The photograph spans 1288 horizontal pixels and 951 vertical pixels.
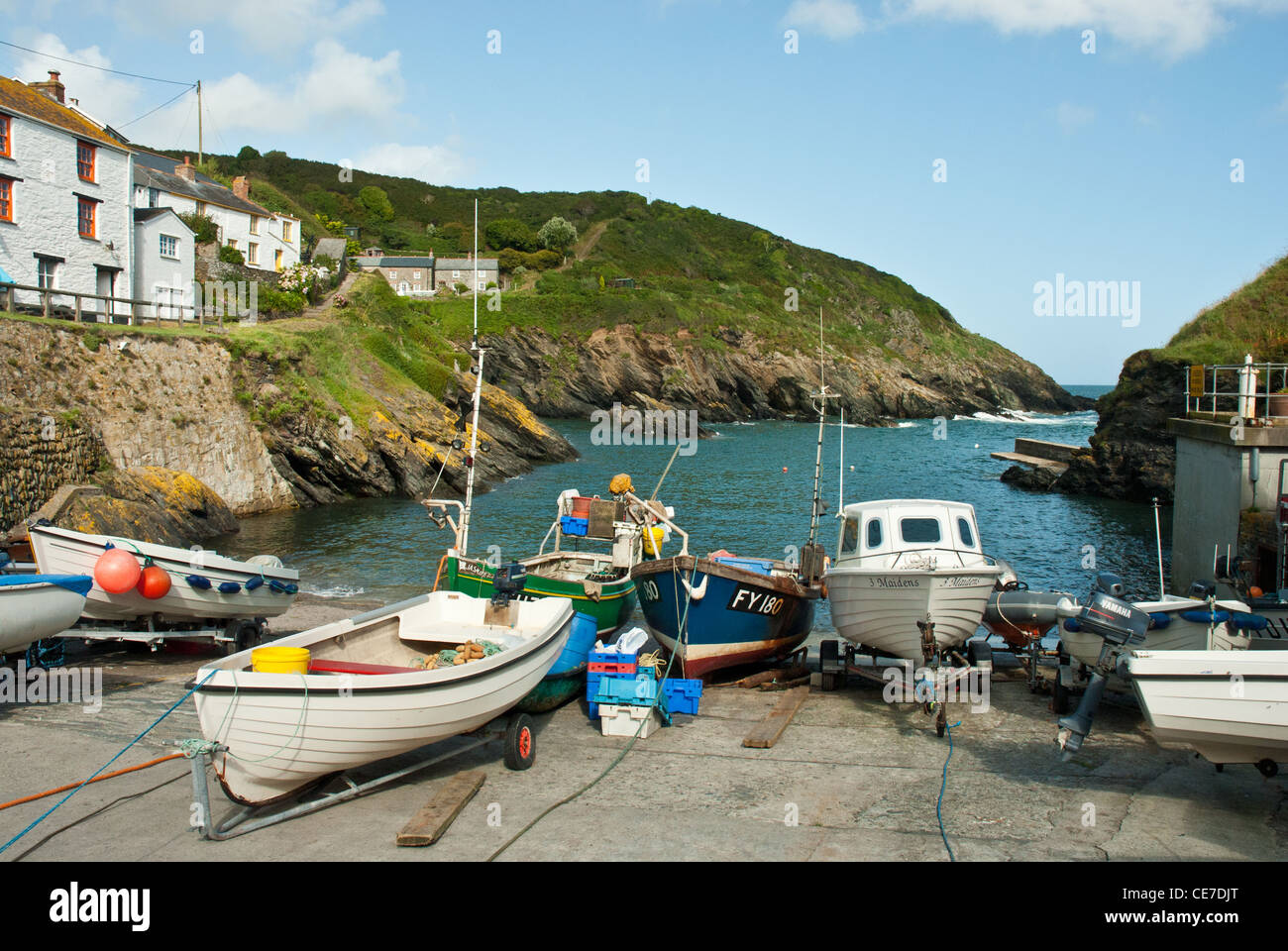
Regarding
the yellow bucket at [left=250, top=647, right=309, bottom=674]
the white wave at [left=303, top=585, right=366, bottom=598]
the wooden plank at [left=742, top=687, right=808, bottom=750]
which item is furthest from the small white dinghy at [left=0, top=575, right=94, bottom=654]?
the white wave at [left=303, top=585, right=366, bottom=598]

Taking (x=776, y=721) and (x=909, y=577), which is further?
(x=909, y=577)

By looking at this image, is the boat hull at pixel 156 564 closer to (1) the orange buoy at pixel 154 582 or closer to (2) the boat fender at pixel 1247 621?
(1) the orange buoy at pixel 154 582

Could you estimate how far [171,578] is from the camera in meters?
13.7

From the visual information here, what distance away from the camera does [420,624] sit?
11867 mm

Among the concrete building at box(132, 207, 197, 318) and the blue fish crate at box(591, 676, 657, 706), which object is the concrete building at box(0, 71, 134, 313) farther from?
the blue fish crate at box(591, 676, 657, 706)

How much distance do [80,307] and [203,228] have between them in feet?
72.3

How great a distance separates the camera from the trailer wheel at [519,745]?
32.3ft

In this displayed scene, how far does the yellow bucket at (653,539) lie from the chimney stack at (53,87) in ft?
129

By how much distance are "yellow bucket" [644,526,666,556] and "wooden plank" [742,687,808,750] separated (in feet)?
13.0

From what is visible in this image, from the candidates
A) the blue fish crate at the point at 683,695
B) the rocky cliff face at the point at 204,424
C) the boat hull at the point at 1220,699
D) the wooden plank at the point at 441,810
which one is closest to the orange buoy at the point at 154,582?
the wooden plank at the point at 441,810

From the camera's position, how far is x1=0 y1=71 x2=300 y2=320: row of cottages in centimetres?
3322

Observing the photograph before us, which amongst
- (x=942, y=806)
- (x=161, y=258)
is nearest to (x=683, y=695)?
(x=942, y=806)

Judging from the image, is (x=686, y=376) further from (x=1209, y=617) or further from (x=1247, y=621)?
(x=1247, y=621)

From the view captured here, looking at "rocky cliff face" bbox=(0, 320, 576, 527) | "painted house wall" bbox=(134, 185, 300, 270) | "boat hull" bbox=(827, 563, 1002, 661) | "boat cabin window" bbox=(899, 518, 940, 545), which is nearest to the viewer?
"boat hull" bbox=(827, 563, 1002, 661)
